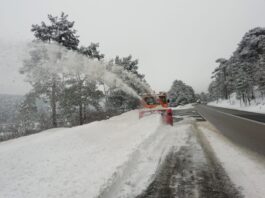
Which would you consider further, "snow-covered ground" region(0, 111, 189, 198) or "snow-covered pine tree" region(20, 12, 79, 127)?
"snow-covered pine tree" region(20, 12, 79, 127)

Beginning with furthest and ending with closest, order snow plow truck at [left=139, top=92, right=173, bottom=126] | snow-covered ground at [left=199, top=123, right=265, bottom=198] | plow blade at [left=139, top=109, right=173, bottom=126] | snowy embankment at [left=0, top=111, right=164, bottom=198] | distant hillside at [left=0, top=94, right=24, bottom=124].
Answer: distant hillside at [left=0, top=94, right=24, bottom=124] < snow plow truck at [left=139, top=92, right=173, bottom=126] < plow blade at [left=139, top=109, right=173, bottom=126] < snow-covered ground at [left=199, top=123, right=265, bottom=198] < snowy embankment at [left=0, top=111, right=164, bottom=198]

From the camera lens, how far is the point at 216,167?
246 inches

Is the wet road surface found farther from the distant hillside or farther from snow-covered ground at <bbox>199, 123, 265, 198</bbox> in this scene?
the distant hillside

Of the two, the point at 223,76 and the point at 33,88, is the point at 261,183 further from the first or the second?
the point at 223,76

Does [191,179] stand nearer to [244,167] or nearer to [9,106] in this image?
[244,167]

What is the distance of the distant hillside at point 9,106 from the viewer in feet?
81.9

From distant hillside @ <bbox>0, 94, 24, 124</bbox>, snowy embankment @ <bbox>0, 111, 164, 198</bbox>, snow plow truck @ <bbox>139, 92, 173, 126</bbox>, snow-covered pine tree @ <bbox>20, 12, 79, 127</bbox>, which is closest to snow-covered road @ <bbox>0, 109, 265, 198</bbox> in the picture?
snowy embankment @ <bbox>0, 111, 164, 198</bbox>

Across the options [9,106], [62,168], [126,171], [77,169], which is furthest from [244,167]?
[9,106]

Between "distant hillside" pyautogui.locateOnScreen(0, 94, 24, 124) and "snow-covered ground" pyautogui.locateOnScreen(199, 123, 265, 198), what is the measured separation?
23.0 meters

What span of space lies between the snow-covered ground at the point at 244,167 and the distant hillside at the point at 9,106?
2296 centimetres

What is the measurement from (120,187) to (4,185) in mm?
2531

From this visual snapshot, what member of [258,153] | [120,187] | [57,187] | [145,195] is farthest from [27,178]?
[258,153]

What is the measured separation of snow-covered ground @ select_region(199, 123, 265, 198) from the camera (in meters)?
4.69

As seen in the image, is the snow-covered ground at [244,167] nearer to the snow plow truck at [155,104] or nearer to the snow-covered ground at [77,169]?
the snow-covered ground at [77,169]
